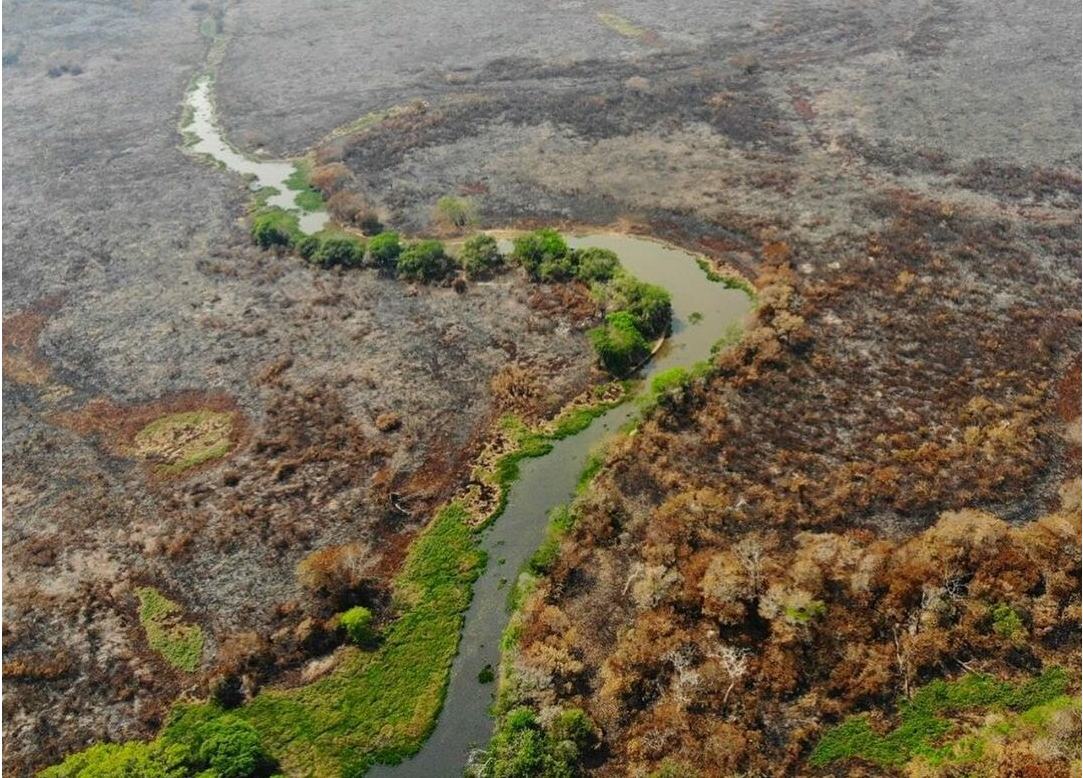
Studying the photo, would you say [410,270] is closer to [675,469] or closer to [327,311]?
[327,311]

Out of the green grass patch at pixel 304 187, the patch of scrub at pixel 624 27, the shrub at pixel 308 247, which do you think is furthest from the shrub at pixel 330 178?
the patch of scrub at pixel 624 27

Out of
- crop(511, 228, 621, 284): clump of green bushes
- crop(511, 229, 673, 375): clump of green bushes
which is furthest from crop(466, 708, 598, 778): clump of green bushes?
crop(511, 228, 621, 284): clump of green bushes

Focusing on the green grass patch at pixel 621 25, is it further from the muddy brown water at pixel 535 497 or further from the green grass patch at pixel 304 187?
the muddy brown water at pixel 535 497

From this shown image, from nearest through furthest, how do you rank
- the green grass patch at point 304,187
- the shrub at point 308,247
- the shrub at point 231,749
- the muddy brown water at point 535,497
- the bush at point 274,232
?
the shrub at point 231,749 → the muddy brown water at point 535,497 → the shrub at point 308,247 → the bush at point 274,232 → the green grass patch at point 304,187

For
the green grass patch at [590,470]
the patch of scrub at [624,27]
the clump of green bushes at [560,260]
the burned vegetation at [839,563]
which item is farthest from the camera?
the patch of scrub at [624,27]

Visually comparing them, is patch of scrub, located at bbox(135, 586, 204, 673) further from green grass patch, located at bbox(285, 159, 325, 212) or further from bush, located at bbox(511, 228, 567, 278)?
green grass patch, located at bbox(285, 159, 325, 212)
